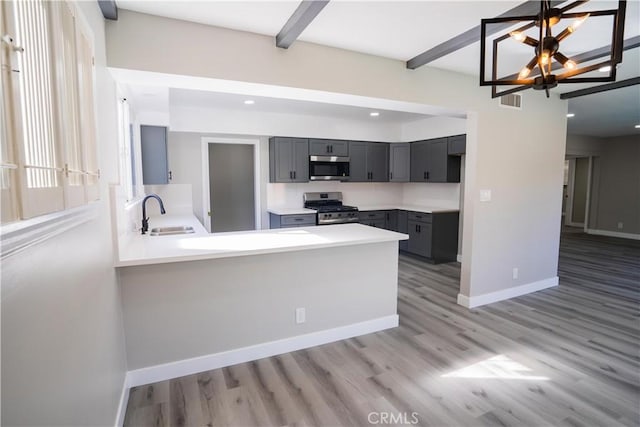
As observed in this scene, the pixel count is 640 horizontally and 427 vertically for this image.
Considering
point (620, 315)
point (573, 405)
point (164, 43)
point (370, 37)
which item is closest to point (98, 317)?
point (164, 43)

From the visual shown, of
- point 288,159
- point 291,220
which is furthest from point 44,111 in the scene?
point 288,159

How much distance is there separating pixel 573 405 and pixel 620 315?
2.08 meters

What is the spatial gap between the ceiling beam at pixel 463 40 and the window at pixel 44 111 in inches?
77.5

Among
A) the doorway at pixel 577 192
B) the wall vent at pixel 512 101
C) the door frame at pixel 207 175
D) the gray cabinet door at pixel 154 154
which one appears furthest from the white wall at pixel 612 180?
the gray cabinet door at pixel 154 154

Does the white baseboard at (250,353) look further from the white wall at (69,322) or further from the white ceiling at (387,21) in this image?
the white ceiling at (387,21)

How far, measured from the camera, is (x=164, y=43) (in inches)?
82.7

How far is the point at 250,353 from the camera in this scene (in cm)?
250

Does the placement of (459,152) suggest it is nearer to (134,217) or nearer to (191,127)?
(191,127)

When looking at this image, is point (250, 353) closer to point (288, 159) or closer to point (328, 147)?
point (288, 159)

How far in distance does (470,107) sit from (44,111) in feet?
11.4

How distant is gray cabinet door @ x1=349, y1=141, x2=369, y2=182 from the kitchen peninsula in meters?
2.91

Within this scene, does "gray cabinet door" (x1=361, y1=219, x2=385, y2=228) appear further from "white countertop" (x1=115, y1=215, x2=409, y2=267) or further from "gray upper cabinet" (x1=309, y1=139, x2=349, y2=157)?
"white countertop" (x1=115, y1=215, x2=409, y2=267)

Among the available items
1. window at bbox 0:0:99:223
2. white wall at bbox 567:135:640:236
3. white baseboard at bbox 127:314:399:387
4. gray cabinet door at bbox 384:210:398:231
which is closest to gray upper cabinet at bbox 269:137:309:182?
gray cabinet door at bbox 384:210:398:231

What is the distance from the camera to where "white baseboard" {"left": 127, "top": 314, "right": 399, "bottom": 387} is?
222 centimetres
